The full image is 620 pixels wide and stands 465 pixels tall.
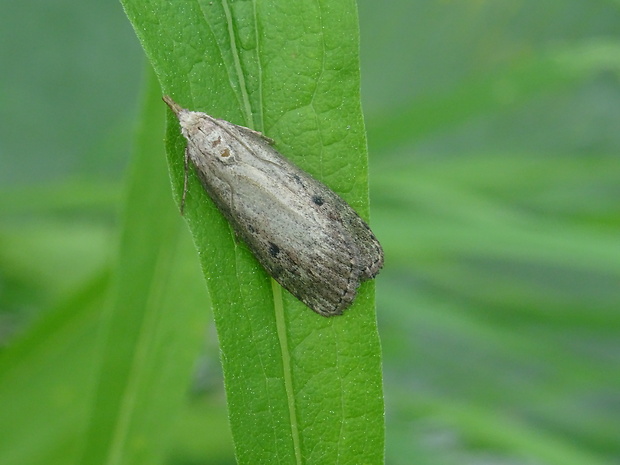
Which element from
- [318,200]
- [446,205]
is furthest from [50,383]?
[446,205]

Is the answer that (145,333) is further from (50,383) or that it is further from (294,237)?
(50,383)

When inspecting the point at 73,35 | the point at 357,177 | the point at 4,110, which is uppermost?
the point at 73,35

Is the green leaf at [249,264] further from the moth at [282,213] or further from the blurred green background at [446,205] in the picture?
the blurred green background at [446,205]

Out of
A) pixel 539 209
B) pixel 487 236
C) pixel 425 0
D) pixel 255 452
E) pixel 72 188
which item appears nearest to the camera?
pixel 255 452

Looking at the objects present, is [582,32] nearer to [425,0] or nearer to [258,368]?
[425,0]

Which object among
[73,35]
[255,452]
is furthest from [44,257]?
[73,35]

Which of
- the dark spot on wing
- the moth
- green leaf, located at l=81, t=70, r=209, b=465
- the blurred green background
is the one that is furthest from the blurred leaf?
the dark spot on wing

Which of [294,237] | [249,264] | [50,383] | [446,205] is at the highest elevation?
[446,205]

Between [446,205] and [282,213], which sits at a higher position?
[446,205]
